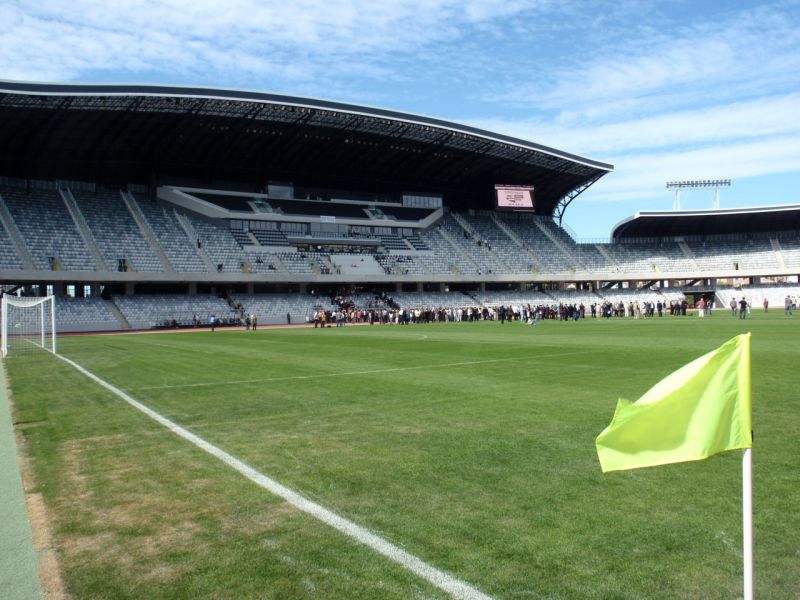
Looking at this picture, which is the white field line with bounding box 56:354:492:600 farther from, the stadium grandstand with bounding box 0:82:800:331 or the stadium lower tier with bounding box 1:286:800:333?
the stadium grandstand with bounding box 0:82:800:331

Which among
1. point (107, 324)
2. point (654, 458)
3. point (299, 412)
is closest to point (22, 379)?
point (299, 412)

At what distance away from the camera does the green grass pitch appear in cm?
382

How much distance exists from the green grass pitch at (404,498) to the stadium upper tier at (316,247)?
4305 cm

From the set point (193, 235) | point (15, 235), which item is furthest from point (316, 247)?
point (15, 235)

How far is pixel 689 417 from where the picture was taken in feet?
10.5

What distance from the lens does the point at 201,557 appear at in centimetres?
422

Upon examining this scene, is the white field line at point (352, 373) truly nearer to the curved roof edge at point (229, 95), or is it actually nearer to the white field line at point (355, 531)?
the white field line at point (355, 531)

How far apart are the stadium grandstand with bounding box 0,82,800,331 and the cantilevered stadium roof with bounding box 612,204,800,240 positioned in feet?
0.81

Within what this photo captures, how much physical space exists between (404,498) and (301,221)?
61.9 metres

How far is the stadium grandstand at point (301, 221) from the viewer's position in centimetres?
4900

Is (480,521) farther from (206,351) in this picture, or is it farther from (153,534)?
(206,351)

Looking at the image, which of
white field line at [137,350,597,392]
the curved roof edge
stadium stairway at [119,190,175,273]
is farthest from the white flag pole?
stadium stairway at [119,190,175,273]

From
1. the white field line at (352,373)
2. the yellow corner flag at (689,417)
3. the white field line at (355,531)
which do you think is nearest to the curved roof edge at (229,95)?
the white field line at (352,373)

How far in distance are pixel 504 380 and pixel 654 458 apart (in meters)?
10.0
